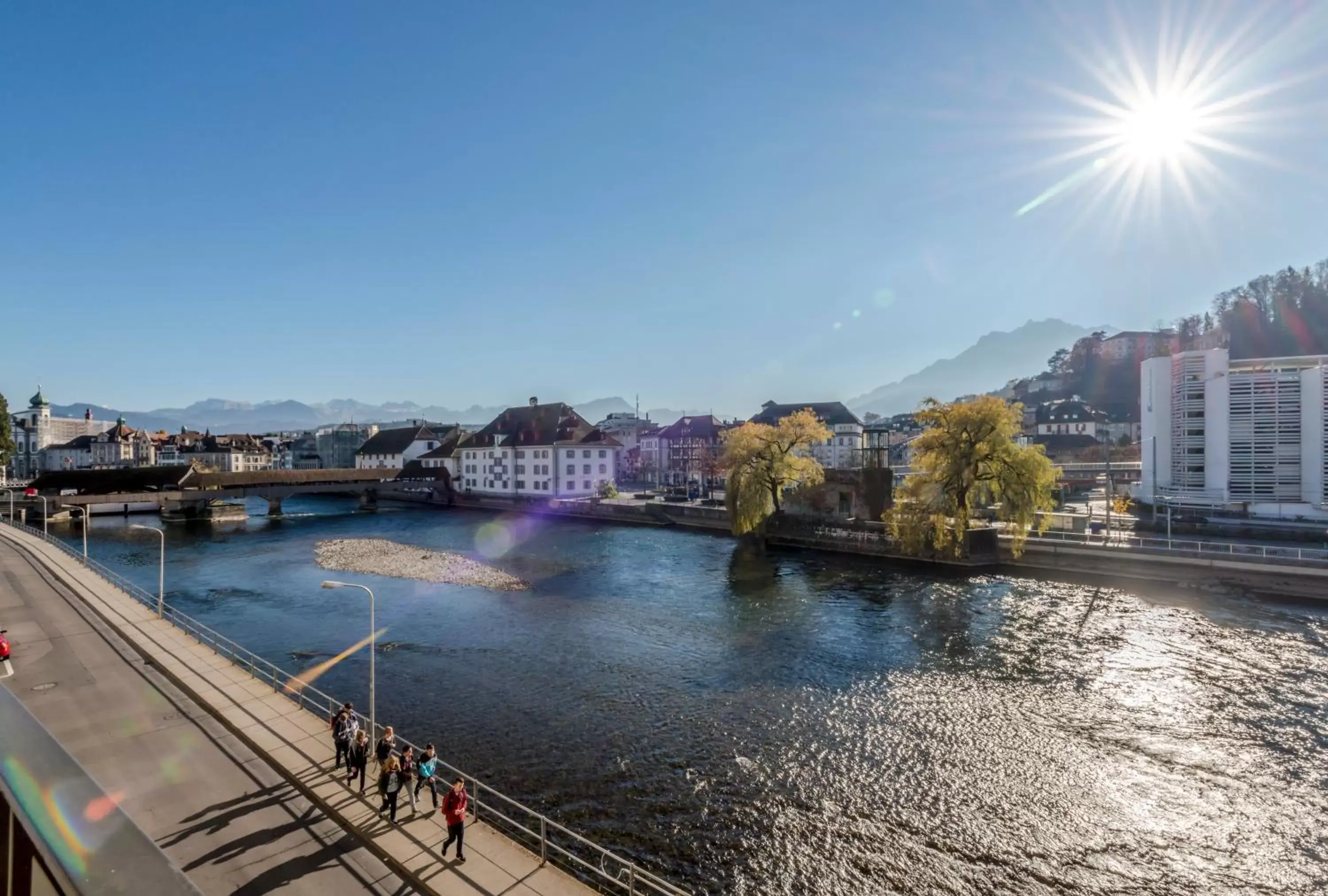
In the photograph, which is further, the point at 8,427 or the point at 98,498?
the point at 8,427

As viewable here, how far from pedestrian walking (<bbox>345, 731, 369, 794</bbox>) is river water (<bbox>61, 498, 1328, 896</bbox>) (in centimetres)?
486

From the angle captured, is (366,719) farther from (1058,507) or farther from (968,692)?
(1058,507)

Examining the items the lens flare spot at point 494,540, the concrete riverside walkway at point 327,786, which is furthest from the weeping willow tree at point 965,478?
the concrete riverside walkway at point 327,786

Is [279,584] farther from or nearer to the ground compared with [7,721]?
nearer to the ground

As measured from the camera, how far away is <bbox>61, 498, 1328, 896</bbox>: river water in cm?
1783

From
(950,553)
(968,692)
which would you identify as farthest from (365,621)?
(950,553)

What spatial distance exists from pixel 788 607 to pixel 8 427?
115 metres

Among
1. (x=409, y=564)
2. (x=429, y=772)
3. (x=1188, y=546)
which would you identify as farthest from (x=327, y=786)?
(x=1188, y=546)

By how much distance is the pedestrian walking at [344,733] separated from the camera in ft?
59.1

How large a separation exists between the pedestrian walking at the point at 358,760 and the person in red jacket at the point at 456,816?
341cm

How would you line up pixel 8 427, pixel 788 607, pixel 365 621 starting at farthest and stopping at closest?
pixel 8 427
pixel 788 607
pixel 365 621

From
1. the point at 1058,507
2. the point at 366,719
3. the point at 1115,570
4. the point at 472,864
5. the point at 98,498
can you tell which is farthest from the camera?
the point at 98,498

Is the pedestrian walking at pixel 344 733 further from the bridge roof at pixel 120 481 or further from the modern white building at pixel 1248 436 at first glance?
the bridge roof at pixel 120 481

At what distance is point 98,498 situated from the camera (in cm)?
8731
